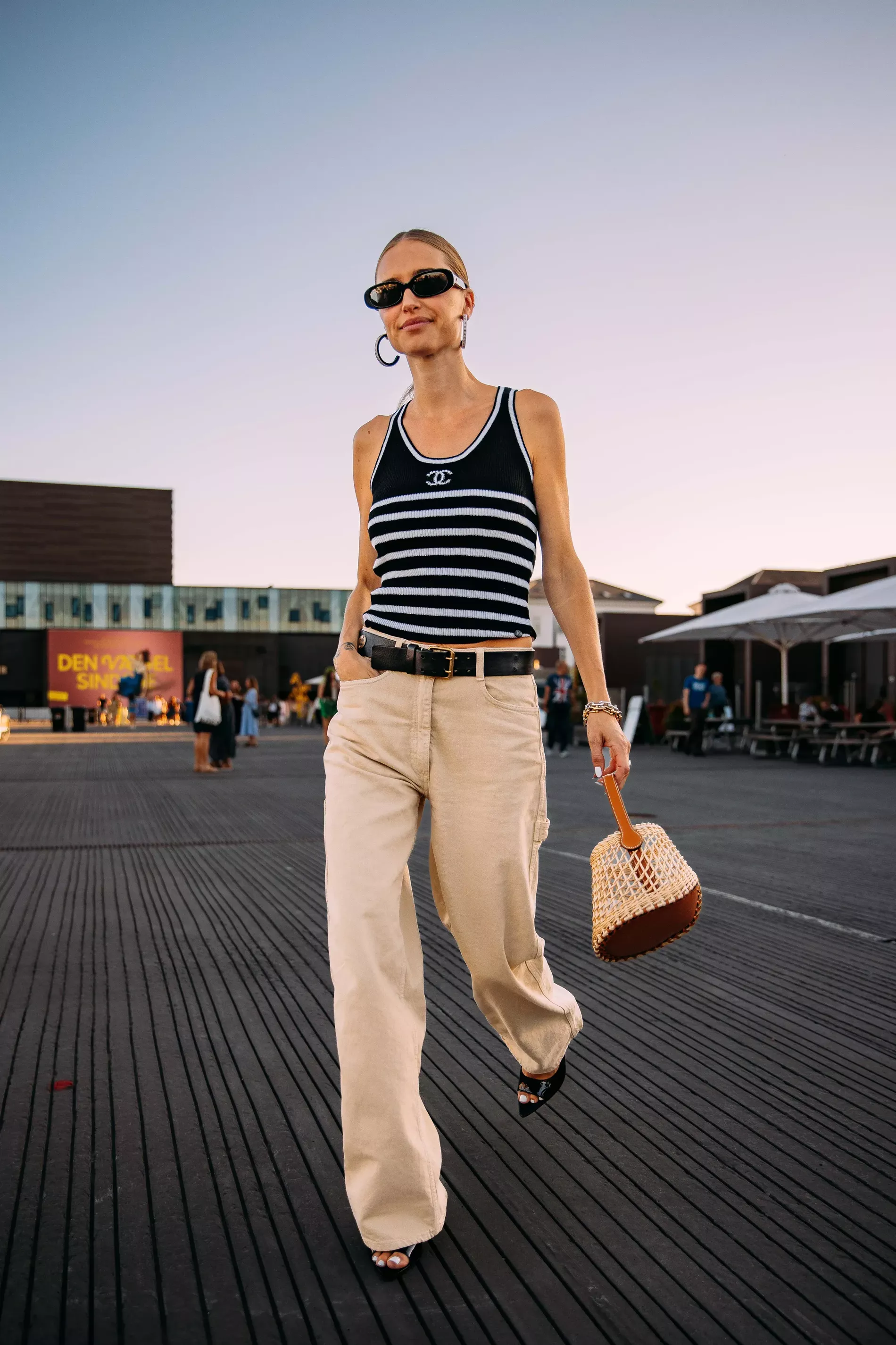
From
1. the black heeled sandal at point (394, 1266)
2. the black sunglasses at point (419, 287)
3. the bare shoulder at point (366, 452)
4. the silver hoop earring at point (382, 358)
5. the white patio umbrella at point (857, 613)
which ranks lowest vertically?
the black heeled sandal at point (394, 1266)

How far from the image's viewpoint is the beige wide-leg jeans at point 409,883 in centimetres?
192

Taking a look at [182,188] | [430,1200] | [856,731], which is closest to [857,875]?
[430,1200]

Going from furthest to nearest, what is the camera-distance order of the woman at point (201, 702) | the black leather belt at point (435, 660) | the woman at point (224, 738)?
1. the woman at point (224, 738)
2. the woman at point (201, 702)
3. the black leather belt at point (435, 660)

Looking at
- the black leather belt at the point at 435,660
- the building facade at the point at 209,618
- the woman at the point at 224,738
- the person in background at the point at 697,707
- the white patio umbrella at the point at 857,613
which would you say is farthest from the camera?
the building facade at the point at 209,618

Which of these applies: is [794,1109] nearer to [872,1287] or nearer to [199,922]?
[872,1287]

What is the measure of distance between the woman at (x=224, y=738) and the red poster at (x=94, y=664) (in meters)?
34.0

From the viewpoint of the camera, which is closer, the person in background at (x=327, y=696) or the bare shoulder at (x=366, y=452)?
the bare shoulder at (x=366, y=452)

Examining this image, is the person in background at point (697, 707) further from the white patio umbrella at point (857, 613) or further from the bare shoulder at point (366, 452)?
the bare shoulder at point (366, 452)

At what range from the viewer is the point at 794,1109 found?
8.85 ft

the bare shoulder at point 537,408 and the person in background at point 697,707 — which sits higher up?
the bare shoulder at point 537,408

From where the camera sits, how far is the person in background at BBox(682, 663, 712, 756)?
18.9 metres

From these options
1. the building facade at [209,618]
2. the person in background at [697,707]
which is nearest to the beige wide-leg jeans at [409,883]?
the person in background at [697,707]

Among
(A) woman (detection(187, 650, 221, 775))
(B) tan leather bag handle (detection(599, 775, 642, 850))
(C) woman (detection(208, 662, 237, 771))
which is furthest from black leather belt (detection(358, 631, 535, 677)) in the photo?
(C) woman (detection(208, 662, 237, 771))

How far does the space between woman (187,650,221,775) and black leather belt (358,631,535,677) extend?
1182 centimetres
